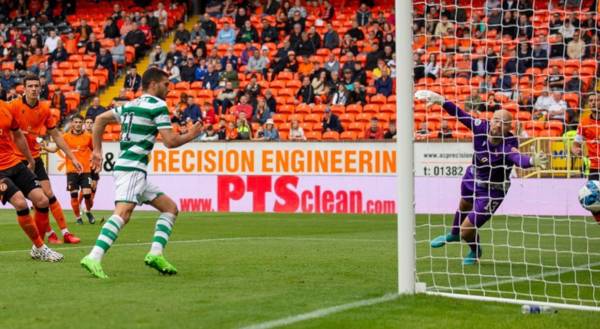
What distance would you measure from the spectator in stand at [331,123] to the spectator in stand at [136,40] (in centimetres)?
923

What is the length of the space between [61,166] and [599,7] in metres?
16.9

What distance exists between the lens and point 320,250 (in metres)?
14.4

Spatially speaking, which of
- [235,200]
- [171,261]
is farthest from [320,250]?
[235,200]

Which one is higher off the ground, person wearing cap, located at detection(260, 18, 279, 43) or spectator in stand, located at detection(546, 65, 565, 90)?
person wearing cap, located at detection(260, 18, 279, 43)

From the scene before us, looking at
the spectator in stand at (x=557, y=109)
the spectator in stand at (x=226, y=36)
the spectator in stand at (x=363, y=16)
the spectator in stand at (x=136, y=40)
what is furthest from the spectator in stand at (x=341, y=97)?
the spectator in stand at (x=136, y=40)

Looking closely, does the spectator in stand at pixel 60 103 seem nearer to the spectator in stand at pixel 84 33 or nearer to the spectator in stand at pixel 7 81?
the spectator in stand at pixel 7 81

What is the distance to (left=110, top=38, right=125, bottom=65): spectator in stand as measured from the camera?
35.1m

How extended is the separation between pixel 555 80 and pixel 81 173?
948 centimetres

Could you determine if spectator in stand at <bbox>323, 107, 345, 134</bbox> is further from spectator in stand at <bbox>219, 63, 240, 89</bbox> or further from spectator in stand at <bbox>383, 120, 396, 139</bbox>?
spectator in stand at <bbox>219, 63, 240, 89</bbox>

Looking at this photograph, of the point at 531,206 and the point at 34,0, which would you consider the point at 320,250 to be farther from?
the point at 34,0

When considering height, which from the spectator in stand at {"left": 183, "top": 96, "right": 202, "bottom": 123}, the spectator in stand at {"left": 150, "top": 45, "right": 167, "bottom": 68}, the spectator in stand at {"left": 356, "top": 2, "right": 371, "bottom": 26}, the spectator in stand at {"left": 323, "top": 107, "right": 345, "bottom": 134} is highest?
the spectator in stand at {"left": 356, "top": 2, "right": 371, "bottom": 26}

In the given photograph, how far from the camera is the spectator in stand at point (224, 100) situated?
101 feet

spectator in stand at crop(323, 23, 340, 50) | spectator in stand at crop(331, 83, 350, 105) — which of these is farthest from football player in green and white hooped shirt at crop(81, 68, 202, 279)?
spectator in stand at crop(323, 23, 340, 50)

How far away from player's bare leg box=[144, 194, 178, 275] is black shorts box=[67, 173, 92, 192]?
37.2 ft
